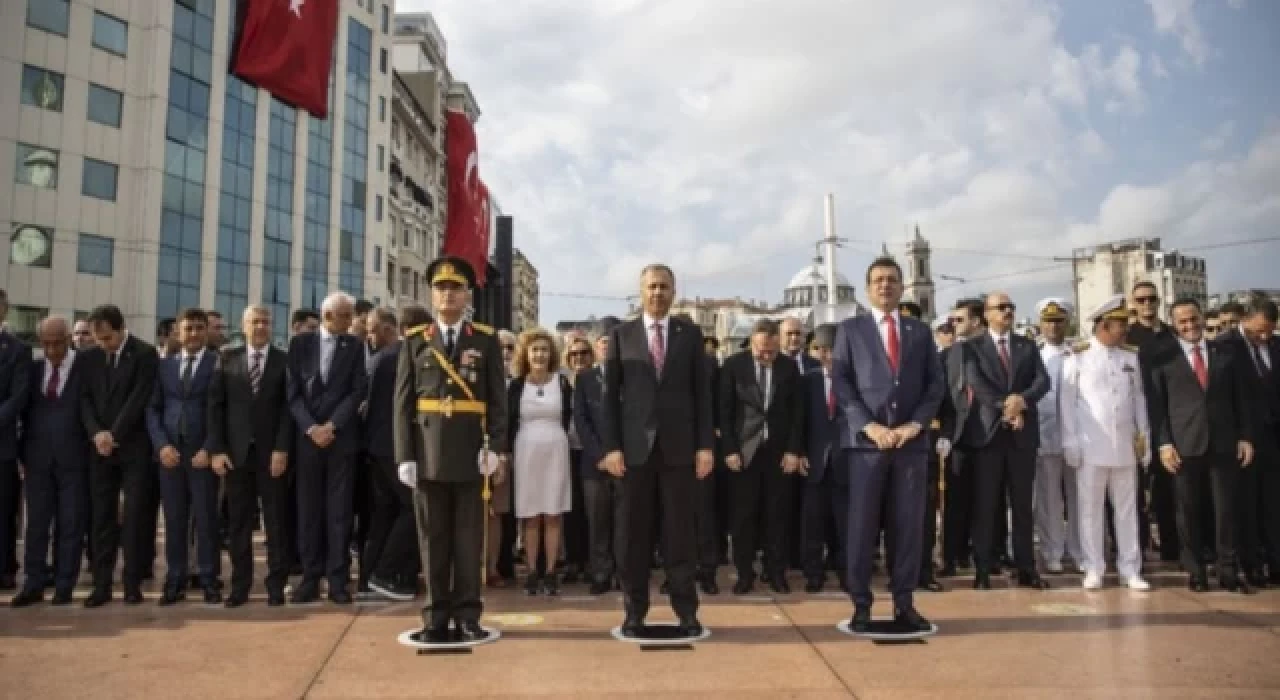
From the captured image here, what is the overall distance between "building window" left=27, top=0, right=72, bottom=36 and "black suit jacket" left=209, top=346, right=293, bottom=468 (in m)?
31.4

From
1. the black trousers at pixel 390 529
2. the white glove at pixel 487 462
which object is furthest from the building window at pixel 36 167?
the white glove at pixel 487 462

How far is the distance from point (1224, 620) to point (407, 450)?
17.0ft

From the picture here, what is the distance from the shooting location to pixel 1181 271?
11494 centimetres

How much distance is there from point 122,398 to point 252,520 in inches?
51.5

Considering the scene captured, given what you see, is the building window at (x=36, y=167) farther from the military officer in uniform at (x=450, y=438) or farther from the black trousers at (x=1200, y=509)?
the black trousers at (x=1200, y=509)

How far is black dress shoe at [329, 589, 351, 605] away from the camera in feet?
19.0

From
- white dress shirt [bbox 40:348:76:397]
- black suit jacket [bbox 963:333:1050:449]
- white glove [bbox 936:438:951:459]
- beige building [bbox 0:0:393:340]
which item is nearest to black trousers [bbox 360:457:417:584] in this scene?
white dress shirt [bbox 40:348:76:397]

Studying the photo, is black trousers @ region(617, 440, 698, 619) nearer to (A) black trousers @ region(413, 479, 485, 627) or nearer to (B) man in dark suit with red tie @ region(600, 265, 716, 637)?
(B) man in dark suit with red tie @ region(600, 265, 716, 637)

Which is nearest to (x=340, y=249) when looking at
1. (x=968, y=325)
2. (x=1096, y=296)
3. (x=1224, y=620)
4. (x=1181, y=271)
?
(x=968, y=325)

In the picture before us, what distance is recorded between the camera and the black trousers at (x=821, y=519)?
6457mm

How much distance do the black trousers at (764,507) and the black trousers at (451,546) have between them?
2291 mm

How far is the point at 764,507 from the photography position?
6.61m

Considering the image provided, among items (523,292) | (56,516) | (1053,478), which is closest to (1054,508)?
(1053,478)

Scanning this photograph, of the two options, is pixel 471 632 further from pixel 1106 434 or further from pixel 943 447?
pixel 1106 434
